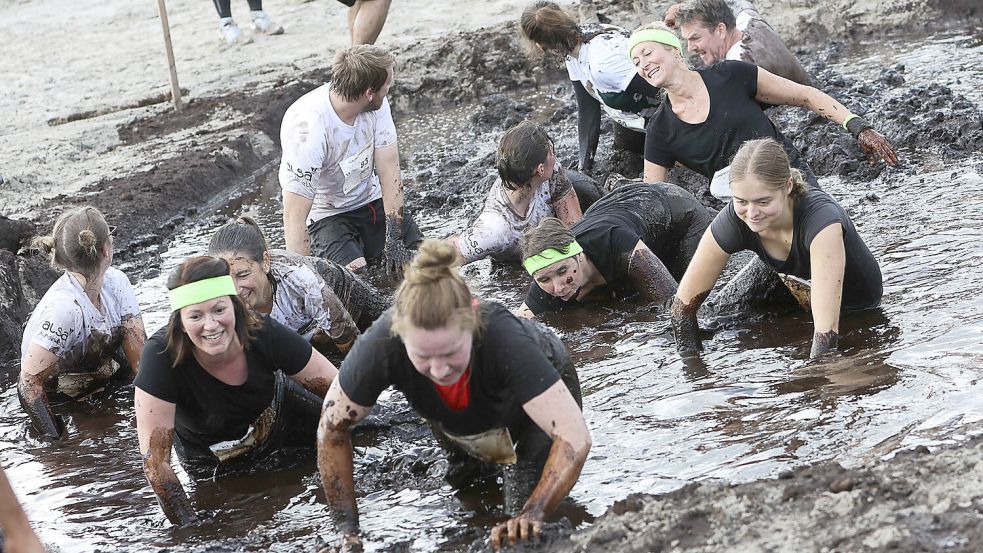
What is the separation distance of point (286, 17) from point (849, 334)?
40.6 ft

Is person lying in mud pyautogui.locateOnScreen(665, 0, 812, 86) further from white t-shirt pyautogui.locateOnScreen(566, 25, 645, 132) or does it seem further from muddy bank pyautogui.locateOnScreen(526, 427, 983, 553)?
muddy bank pyautogui.locateOnScreen(526, 427, 983, 553)

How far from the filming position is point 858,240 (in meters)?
5.24

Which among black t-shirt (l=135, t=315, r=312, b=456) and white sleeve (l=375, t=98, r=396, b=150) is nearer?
black t-shirt (l=135, t=315, r=312, b=456)

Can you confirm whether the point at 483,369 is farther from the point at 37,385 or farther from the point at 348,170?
the point at 348,170

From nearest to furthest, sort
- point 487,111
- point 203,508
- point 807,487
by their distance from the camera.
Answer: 1. point 807,487
2. point 203,508
3. point 487,111

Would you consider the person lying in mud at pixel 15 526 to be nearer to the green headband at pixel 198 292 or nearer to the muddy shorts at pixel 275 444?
the green headband at pixel 198 292

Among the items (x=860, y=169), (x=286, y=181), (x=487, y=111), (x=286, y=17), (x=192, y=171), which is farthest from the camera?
(x=286, y=17)

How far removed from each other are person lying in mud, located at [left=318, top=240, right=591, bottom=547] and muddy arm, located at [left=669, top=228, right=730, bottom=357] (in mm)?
1356

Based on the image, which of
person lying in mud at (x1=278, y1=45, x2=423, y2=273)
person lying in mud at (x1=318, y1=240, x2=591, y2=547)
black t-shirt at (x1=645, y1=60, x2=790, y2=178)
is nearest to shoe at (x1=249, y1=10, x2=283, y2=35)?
person lying in mud at (x1=278, y1=45, x2=423, y2=273)

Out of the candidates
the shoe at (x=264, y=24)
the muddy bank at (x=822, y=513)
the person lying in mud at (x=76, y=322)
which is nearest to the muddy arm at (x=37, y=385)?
the person lying in mud at (x=76, y=322)

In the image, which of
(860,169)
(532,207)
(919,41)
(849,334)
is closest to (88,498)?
(532,207)

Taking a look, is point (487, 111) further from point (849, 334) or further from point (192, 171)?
point (849, 334)

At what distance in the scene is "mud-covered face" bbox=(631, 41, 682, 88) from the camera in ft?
21.0

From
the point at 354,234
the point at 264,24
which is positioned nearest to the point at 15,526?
the point at 354,234
